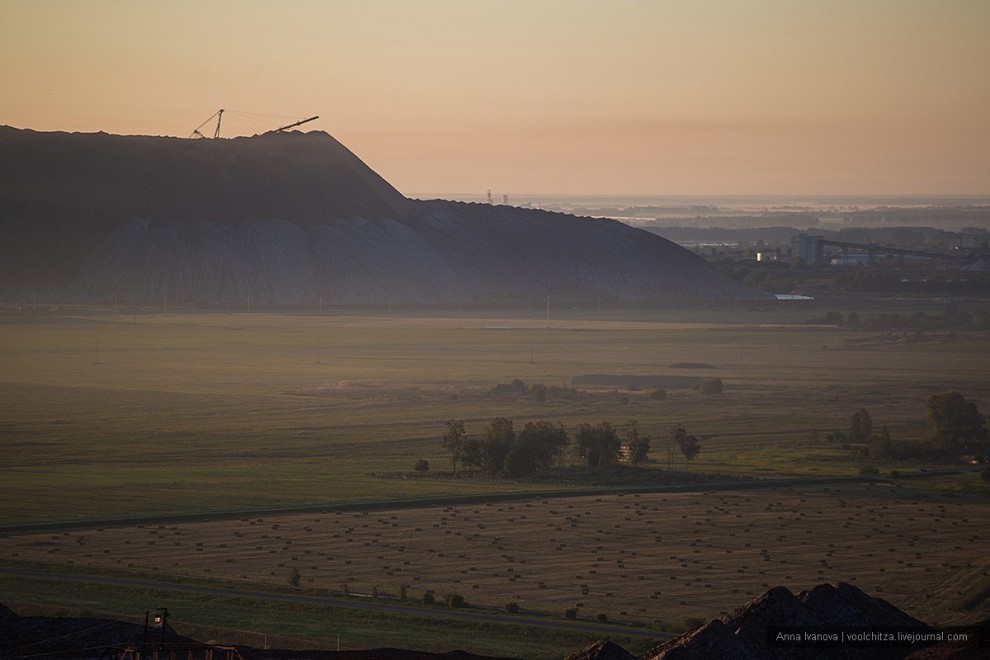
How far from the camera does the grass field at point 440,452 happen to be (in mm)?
27406

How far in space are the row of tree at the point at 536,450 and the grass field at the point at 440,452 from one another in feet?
3.23

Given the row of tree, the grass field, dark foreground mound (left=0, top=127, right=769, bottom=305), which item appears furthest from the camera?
dark foreground mound (left=0, top=127, right=769, bottom=305)

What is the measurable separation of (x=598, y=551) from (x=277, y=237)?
95.3m

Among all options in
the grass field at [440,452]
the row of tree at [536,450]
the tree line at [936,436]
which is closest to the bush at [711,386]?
the grass field at [440,452]

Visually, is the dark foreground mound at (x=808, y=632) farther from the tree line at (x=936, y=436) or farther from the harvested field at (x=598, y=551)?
the tree line at (x=936, y=436)

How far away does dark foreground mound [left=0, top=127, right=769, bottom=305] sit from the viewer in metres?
114

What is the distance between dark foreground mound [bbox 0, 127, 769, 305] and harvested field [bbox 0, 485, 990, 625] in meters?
80.2

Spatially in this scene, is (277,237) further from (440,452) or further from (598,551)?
(598,551)

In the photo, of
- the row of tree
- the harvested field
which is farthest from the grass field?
the row of tree

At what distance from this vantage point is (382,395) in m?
63.0

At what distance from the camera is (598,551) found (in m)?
29.2

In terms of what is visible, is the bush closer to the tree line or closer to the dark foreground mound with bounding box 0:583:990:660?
the tree line

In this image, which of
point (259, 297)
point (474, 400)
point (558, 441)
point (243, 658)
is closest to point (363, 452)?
point (558, 441)

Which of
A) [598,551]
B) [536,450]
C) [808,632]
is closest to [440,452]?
[536,450]
